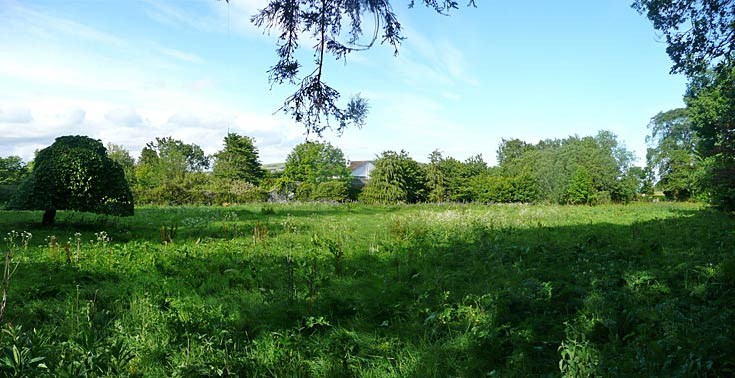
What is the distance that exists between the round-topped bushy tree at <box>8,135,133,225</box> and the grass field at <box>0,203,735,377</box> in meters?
2.39

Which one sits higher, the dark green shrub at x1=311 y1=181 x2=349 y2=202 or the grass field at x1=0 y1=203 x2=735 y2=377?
the dark green shrub at x1=311 y1=181 x2=349 y2=202

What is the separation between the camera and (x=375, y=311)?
4551mm

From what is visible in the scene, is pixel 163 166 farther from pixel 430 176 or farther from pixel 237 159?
pixel 430 176

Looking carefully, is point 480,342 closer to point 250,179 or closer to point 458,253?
point 458,253

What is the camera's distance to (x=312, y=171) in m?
41.2

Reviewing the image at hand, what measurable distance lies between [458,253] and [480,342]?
4150 millimetres

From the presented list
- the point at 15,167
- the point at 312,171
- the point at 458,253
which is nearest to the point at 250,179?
the point at 312,171

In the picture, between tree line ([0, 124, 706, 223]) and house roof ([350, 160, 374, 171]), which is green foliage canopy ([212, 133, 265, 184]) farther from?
house roof ([350, 160, 374, 171])

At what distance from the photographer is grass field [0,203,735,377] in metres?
3.09


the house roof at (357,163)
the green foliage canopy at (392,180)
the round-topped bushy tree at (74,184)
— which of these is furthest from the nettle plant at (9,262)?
the house roof at (357,163)

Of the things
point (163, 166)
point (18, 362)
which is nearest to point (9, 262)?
point (18, 362)

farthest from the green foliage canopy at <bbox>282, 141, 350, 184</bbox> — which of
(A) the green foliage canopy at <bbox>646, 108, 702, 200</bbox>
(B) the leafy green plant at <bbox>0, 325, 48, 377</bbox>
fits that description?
(B) the leafy green plant at <bbox>0, 325, 48, 377</bbox>

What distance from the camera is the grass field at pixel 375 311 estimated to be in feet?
10.1

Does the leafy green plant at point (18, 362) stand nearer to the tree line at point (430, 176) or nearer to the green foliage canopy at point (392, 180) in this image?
the tree line at point (430, 176)
